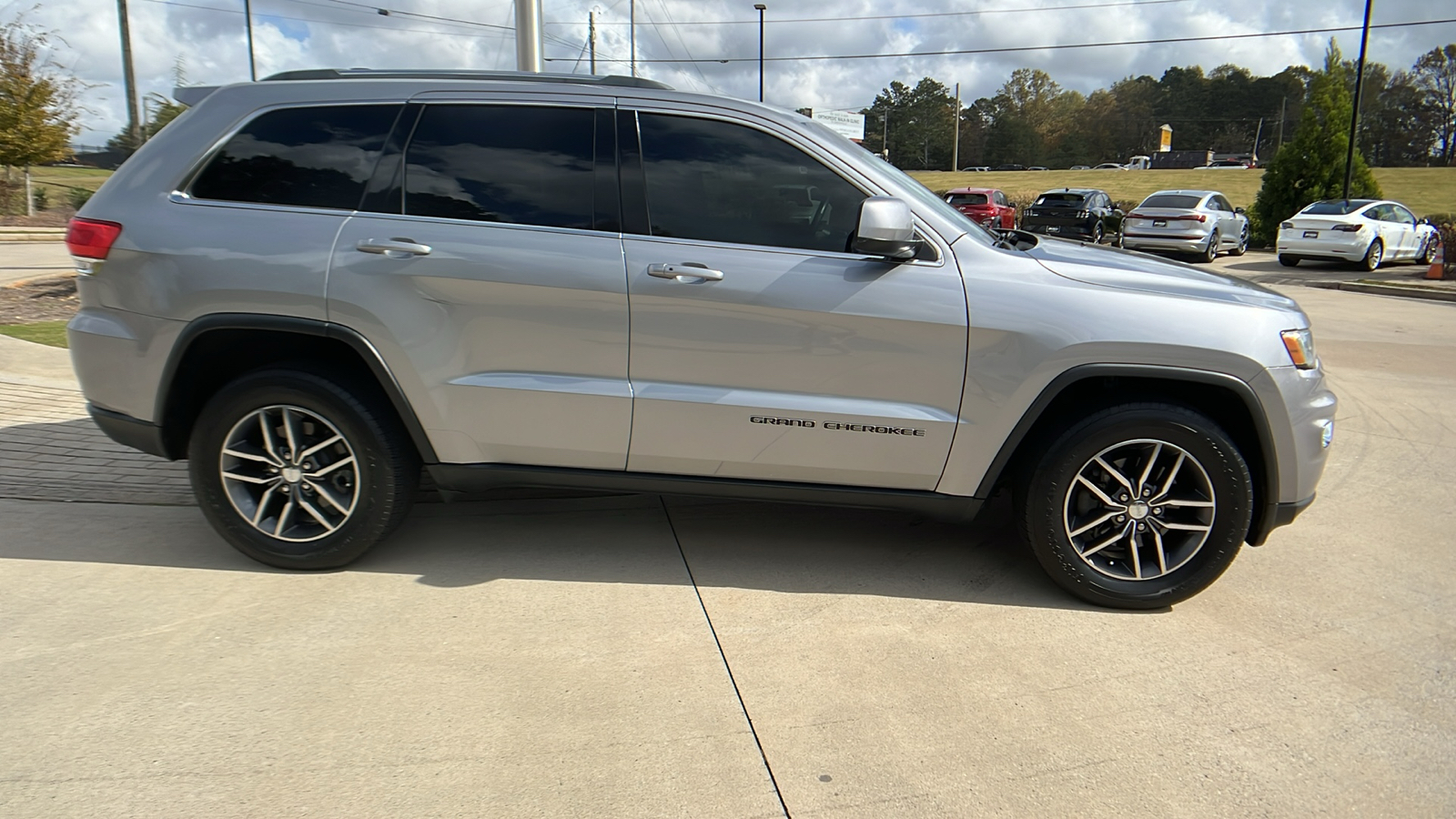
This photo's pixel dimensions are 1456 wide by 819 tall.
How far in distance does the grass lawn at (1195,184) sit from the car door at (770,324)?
39505 mm

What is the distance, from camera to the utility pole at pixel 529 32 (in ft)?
27.0

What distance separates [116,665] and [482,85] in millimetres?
2448

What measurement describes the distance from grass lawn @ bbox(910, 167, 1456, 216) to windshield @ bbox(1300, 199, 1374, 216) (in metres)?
22.5

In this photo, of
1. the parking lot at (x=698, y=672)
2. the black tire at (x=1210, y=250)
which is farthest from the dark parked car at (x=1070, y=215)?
Result: the parking lot at (x=698, y=672)

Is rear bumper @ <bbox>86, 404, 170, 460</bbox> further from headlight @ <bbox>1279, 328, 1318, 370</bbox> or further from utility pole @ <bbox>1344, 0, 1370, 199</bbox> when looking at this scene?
utility pole @ <bbox>1344, 0, 1370, 199</bbox>

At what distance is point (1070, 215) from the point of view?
79.7 feet

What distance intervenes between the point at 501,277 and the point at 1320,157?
27249mm

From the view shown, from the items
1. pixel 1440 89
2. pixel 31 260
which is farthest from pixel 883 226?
pixel 1440 89

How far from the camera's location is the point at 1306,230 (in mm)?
19141

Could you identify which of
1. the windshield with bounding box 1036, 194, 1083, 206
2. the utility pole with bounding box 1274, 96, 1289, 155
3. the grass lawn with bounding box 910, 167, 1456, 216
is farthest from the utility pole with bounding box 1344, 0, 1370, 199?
the utility pole with bounding box 1274, 96, 1289, 155

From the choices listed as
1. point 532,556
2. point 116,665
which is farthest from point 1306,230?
point 116,665

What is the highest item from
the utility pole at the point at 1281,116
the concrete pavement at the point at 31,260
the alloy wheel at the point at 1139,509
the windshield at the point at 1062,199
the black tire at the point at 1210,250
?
the utility pole at the point at 1281,116

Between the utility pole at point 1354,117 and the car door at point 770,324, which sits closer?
the car door at point 770,324

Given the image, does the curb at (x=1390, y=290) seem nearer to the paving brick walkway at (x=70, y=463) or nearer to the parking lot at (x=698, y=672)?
the parking lot at (x=698, y=672)
